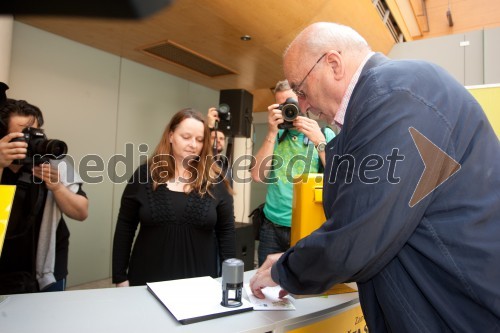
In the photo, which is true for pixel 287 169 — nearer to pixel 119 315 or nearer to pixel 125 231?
pixel 125 231

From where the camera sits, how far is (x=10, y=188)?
36.0 inches

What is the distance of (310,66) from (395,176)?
438 mm

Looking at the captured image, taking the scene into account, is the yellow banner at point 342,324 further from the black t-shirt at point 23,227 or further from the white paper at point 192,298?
the black t-shirt at point 23,227

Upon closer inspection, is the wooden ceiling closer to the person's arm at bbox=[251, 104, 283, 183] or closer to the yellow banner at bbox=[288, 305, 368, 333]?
the person's arm at bbox=[251, 104, 283, 183]

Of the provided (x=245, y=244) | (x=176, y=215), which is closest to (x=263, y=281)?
(x=176, y=215)

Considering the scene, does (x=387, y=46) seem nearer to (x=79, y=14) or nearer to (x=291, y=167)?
(x=291, y=167)

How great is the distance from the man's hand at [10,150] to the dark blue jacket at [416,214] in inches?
48.9

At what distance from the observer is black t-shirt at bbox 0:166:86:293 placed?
1.34 m

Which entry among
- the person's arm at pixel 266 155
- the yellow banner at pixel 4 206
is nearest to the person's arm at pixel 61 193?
the yellow banner at pixel 4 206

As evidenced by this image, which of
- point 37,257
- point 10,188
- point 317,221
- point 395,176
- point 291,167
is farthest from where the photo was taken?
point 291,167

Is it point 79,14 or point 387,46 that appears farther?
point 387,46

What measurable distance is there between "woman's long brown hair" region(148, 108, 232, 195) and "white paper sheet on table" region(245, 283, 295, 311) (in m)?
0.61

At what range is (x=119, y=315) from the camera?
88 cm

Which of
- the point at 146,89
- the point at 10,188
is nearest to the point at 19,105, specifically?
the point at 10,188
